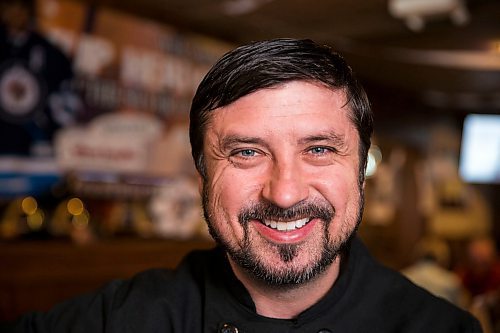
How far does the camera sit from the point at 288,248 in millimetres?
1434

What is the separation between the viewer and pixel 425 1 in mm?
3910

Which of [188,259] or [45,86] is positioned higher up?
[45,86]

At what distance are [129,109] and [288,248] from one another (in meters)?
3.10

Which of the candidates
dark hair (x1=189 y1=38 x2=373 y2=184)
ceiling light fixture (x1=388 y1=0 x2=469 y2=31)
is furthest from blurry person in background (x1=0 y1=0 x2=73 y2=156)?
dark hair (x1=189 y1=38 x2=373 y2=184)

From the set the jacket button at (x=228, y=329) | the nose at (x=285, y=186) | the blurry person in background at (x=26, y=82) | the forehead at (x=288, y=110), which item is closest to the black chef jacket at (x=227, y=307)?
the jacket button at (x=228, y=329)

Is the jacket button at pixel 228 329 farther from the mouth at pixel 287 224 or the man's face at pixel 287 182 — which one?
the mouth at pixel 287 224

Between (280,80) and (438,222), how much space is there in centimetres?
840

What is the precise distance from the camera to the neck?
5.03 ft

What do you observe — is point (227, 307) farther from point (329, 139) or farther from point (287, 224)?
point (329, 139)

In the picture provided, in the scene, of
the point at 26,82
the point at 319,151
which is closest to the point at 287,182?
the point at 319,151

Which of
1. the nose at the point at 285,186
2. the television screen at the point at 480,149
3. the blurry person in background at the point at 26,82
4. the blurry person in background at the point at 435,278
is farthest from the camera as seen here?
the television screen at the point at 480,149

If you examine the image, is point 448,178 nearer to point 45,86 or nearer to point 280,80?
point 45,86

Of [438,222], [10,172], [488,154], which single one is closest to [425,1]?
[10,172]

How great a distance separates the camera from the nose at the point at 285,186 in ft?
4.51
